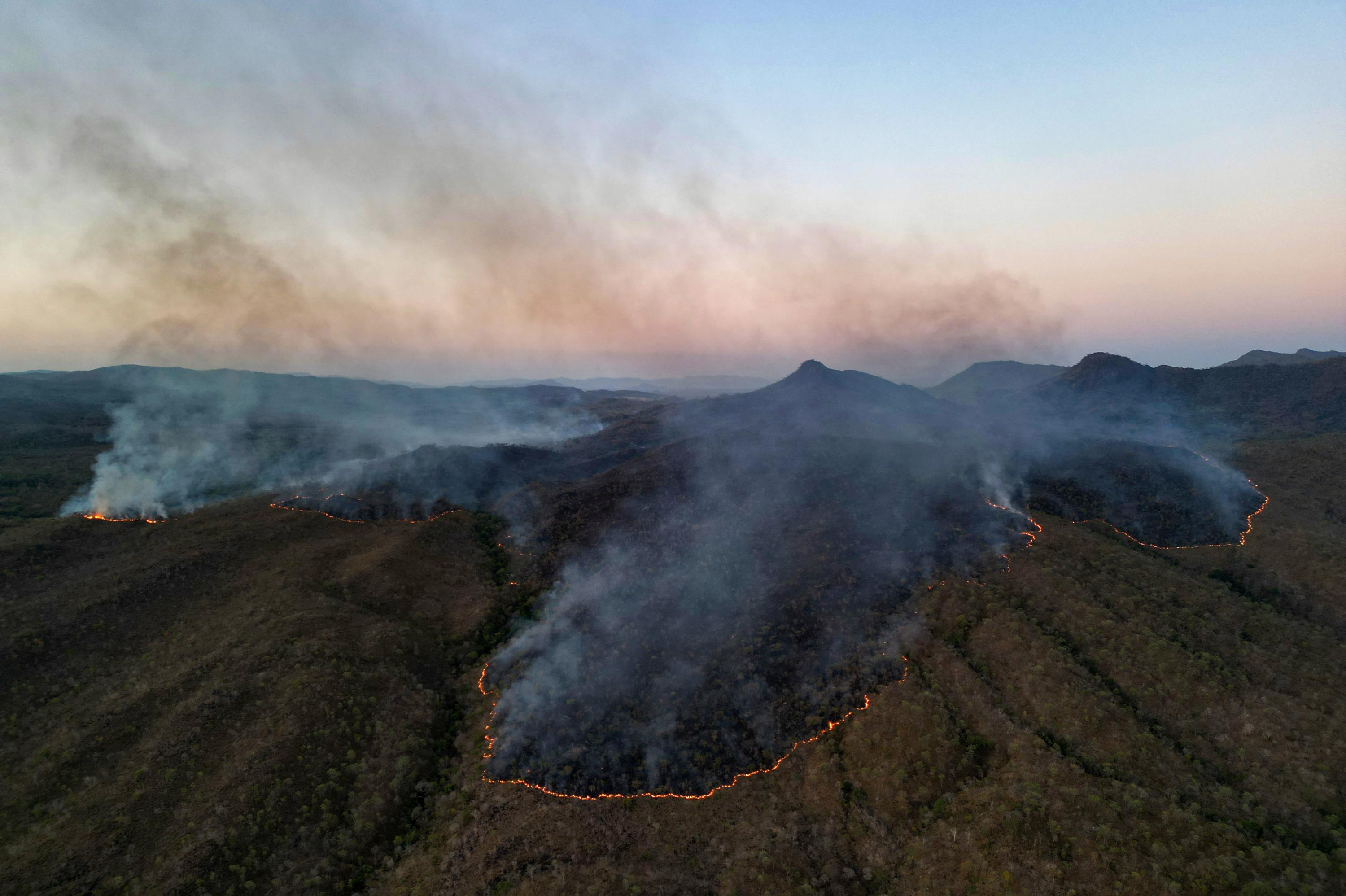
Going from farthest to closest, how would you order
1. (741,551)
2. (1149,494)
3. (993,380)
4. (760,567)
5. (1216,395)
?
(993,380) < (1216,395) < (1149,494) < (741,551) < (760,567)

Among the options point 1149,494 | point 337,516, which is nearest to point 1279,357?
point 1149,494

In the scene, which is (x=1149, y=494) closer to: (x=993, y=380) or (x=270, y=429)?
(x=270, y=429)

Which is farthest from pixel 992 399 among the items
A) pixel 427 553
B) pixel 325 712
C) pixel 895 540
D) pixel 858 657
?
pixel 325 712

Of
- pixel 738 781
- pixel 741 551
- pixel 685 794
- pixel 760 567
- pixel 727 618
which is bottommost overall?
pixel 685 794

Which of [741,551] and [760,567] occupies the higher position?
[741,551]

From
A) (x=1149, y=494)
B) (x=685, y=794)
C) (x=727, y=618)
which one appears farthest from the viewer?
(x=1149, y=494)

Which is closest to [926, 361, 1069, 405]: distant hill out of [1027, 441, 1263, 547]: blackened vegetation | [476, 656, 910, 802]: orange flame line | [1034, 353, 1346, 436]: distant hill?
[1034, 353, 1346, 436]: distant hill

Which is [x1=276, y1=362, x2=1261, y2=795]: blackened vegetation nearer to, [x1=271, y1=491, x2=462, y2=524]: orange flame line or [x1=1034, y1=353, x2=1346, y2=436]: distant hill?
[x1=271, y1=491, x2=462, y2=524]: orange flame line

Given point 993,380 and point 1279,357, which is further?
point 993,380

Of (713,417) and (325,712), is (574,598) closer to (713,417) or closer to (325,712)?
(325,712)
